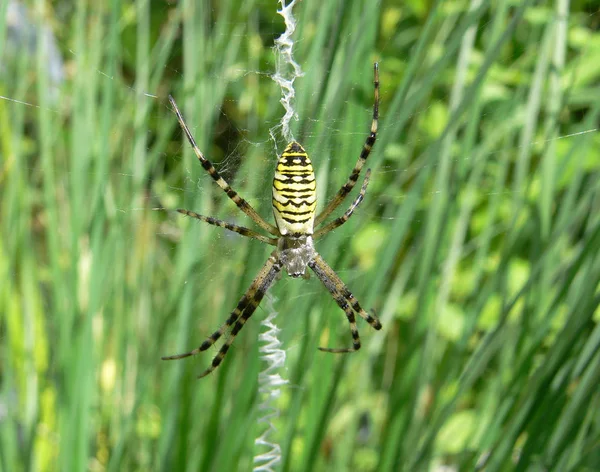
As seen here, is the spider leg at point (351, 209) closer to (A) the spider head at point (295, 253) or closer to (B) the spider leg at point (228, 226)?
(A) the spider head at point (295, 253)

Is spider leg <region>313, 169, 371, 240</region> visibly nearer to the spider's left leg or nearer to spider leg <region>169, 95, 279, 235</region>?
spider leg <region>169, 95, 279, 235</region>

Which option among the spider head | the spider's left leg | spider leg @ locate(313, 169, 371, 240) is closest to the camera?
spider leg @ locate(313, 169, 371, 240)

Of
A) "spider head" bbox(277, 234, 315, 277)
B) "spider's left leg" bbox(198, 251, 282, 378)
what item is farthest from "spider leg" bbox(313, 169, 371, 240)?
"spider's left leg" bbox(198, 251, 282, 378)

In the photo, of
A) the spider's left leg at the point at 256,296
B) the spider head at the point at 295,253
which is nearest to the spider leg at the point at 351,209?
the spider head at the point at 295,253

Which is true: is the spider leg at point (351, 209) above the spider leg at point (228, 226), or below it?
above

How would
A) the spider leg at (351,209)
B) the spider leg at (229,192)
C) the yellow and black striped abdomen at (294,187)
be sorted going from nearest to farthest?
the yellow and black striped abdomen at (294,187)
the spider leg at (229,192)
the spider leg at (351,209)

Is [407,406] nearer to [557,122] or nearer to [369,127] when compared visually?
[369,127]

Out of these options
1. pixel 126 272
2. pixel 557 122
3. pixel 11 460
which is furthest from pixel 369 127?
pixel 11 460
